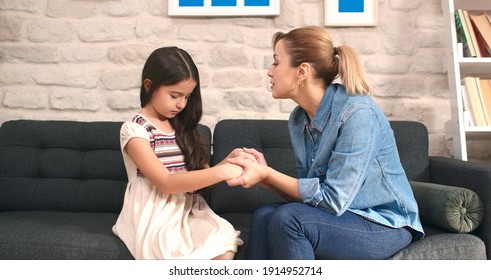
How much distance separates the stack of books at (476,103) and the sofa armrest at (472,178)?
302mm

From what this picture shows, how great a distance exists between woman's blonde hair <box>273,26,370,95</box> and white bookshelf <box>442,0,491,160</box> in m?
0.87

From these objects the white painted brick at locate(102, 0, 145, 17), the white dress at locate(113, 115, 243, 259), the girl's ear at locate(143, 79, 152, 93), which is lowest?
the white dress at locate(113, 115, 243, 259)

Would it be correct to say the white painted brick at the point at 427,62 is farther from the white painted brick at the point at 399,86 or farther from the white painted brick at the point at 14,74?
the white painted brick at the point at 14,74

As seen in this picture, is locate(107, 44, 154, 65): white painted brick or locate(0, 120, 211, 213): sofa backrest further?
locate(107, 44, 154, 65): white painted brick

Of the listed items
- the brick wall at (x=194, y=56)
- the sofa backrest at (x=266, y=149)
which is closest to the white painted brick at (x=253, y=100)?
the brick wall at (x=194, y=56)

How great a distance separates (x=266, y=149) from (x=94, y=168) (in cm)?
80

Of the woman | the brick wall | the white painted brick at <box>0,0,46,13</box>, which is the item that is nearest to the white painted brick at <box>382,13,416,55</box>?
the brick wall

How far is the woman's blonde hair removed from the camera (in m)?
1.72

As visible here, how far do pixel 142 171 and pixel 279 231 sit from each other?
588 millimetres

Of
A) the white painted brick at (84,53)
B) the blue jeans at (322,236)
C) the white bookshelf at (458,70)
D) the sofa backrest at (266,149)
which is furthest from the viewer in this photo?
the white painted brick at (84,53)

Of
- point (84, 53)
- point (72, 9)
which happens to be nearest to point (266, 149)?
point (84, 53)

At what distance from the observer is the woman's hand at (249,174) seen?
1.70 metres

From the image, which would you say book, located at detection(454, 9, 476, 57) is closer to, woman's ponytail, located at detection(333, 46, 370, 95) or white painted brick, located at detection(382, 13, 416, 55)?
white painted brick, located at detection(382, 13, 416, 55)
